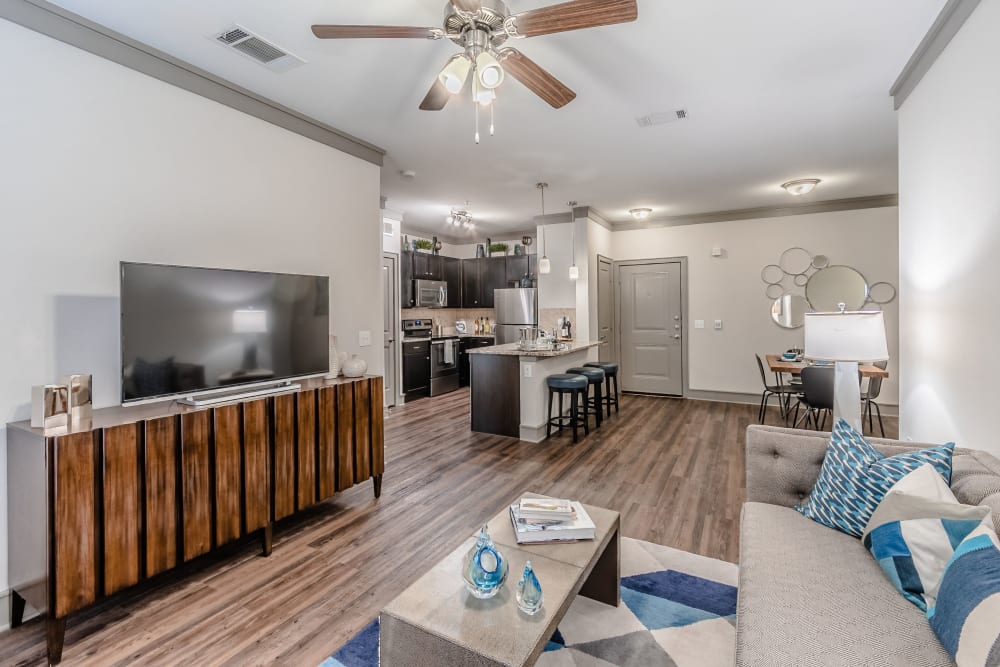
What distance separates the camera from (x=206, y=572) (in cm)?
235

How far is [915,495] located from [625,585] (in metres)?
1.24

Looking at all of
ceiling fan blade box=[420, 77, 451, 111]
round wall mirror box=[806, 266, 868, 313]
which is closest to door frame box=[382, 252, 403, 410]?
ceiling fan blade box=[420, 77, 451, 111]

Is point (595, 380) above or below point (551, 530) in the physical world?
above

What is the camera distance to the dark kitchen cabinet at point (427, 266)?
7.12 m

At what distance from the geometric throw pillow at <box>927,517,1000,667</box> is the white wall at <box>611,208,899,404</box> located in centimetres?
561

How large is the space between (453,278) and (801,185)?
5177mm

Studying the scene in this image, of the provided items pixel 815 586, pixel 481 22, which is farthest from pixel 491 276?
pixel 815 586

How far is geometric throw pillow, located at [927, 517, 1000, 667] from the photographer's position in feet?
3.29

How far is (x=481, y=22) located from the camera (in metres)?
1.90

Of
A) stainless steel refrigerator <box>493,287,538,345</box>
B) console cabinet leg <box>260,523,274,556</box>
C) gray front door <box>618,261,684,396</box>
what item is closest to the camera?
console cabinet leg <box>260,523,274,556</box>

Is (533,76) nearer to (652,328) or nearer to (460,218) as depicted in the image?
(460,218)

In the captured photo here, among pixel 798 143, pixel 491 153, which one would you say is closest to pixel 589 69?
pixel 491 153

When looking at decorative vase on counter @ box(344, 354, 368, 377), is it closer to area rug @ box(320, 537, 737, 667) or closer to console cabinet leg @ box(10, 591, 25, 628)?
area rug @ box(320, 537, 737, 667)

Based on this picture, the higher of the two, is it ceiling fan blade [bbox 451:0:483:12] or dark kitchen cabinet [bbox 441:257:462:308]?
ceiling fan blade [bbox 451:0:483:12]
